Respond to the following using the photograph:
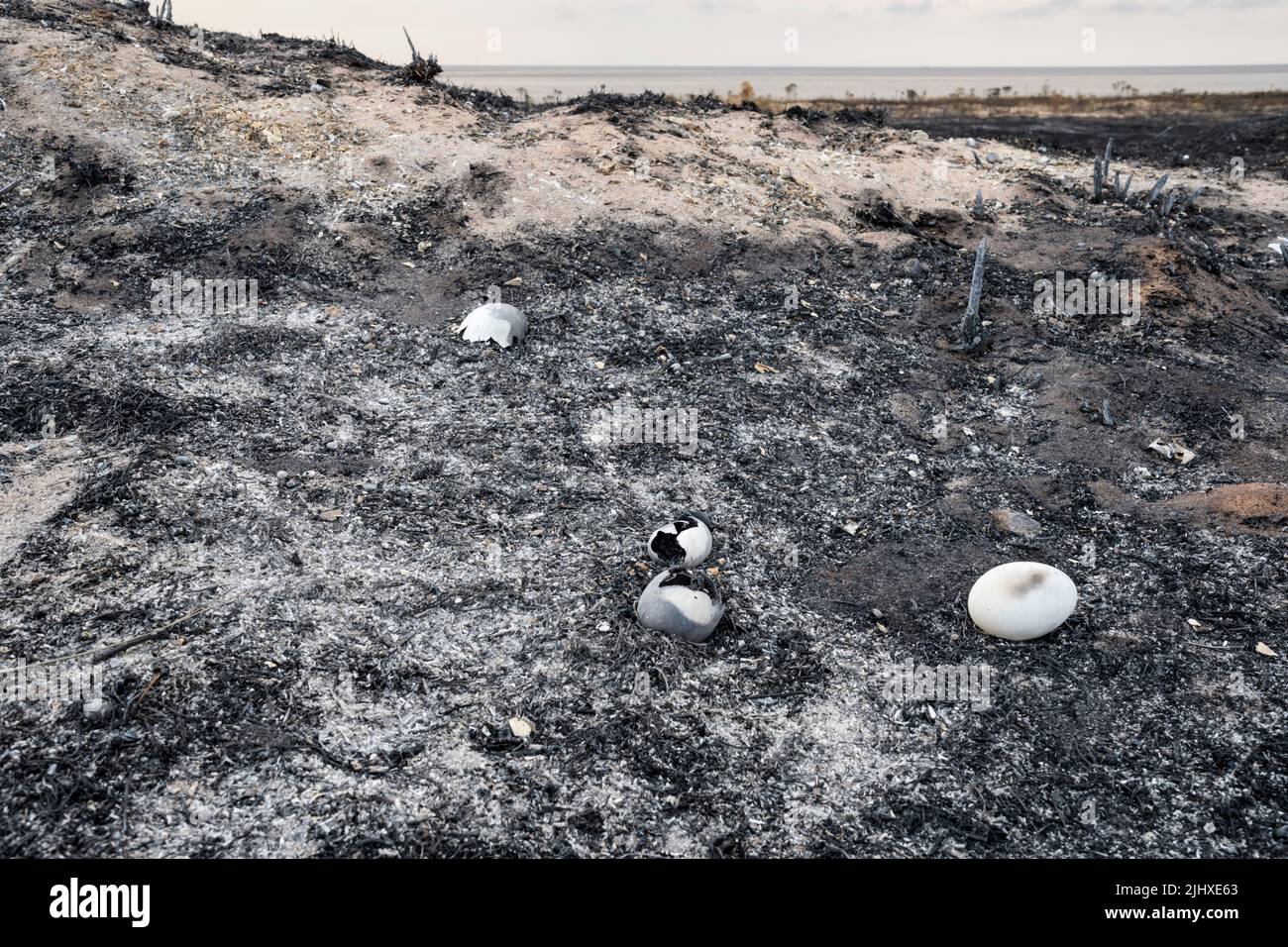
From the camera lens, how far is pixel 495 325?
27.3 ft

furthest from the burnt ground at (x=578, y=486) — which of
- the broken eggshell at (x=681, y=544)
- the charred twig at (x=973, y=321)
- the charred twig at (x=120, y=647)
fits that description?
the charred twig at (x=973, y=321)

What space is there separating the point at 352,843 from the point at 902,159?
12509 millimetres

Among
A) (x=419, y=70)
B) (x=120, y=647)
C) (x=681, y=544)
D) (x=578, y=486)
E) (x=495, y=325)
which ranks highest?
(x=419, y=70)

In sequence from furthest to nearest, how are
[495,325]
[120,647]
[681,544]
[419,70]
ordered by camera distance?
[419,70], [495,325], [681,544], [120,647]

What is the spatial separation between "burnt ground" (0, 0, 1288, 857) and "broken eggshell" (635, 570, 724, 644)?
0.40ft

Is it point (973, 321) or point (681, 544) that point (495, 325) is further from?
point (973, 321)

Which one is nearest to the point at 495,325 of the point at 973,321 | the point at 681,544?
the point at 681,544

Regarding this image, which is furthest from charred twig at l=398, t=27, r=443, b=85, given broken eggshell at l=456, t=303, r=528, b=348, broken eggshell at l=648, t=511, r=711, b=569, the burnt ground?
broken eggshell at l=648, t=511, r=711, b=569

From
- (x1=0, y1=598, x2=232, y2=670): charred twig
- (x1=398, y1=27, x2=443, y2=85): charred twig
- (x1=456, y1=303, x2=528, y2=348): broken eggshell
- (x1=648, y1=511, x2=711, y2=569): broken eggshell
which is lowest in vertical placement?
(x1=0, y1=598, x2=232, y2=670): charred twig

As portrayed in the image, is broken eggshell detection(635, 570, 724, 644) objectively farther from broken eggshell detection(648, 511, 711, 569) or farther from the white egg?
the white egg

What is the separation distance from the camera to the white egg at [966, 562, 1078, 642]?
502 cm

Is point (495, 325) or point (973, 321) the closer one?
point (495, 325)

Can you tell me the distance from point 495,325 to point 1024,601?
541 centimetres

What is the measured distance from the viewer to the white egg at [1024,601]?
5023 millimetres
